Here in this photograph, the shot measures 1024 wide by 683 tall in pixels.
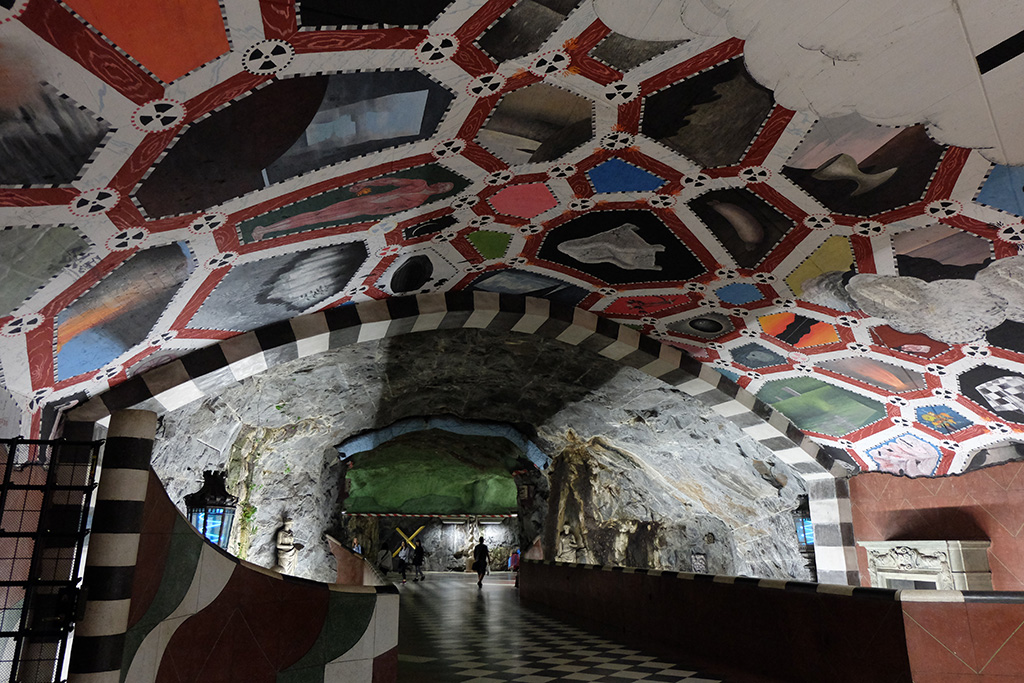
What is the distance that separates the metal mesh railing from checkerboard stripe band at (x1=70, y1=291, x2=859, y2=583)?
0.93m

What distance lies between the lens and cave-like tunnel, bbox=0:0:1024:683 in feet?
10.5

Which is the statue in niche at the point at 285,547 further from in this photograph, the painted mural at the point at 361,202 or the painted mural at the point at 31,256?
the painted mural at the point at 31,256

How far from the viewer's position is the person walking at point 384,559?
22.2 m

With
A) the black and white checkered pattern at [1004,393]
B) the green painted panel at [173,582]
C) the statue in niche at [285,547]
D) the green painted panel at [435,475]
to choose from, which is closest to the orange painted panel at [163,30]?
the green painted panel at [173,582]

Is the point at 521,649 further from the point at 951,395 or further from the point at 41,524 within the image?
the point at 951,395

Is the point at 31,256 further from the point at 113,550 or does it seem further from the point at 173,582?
the point at 173,582

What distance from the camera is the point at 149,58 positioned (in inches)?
122

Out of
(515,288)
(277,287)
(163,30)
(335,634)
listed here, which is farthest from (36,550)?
(515,288)

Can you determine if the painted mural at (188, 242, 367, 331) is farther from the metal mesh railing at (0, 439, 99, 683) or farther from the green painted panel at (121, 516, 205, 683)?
the green painted panel at (121, 516, 205, 683)

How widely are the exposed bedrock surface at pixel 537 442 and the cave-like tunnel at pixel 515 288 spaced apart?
0.31 ft

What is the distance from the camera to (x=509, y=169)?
4969 mm

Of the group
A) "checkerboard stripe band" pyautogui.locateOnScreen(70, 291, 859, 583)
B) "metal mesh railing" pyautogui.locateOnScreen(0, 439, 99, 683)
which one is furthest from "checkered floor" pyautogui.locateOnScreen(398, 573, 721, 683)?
"checkerboard stripe band" pyautogui.locateOnScreen(70, 291, 859, 583)

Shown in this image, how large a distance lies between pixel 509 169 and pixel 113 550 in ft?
11.5

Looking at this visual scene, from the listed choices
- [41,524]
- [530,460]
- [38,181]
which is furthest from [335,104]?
[530,460]
